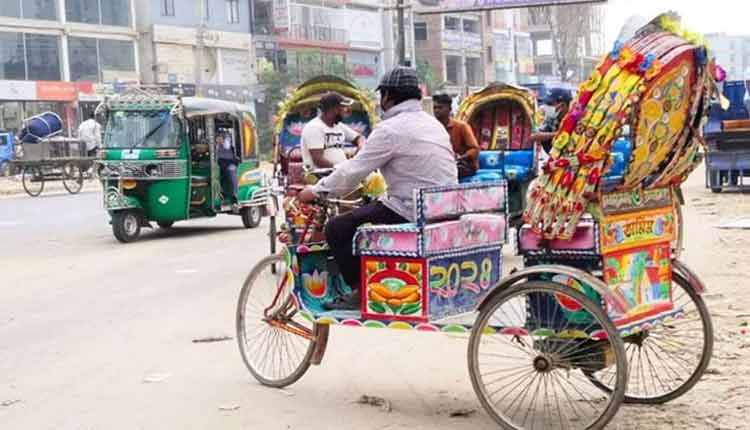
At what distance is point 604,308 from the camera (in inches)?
203

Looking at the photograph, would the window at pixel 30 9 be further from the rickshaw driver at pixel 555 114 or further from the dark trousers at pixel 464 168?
the dark trousers at pixel 464 168

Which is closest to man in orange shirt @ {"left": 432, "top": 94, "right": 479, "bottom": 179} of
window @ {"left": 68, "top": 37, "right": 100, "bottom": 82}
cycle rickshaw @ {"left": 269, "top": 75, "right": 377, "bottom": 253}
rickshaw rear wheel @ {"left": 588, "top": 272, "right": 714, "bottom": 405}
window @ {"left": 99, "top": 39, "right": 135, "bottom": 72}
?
cycle rickshaw @ {"left": 269, "top": 75, "right": 377, "bottom": 253}

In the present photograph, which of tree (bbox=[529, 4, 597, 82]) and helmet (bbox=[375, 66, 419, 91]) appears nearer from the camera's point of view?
helmet (bbox=[375, 66, 419, 91])

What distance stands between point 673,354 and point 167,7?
45.9 meters

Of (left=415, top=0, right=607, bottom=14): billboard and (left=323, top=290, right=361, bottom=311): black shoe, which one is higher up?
(left=415, top=0, right=607, bottom=14): billboard

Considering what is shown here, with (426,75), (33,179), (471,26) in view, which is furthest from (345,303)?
(471,26)

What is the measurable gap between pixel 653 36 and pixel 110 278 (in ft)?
27.2

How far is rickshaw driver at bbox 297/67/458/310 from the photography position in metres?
5.96

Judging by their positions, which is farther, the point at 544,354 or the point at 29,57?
the point at 29,57

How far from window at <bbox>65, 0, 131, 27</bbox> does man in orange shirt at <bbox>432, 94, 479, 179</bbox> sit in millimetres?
37279

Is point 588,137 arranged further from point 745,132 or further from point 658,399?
point 745,132

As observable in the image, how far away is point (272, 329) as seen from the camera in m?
6.93

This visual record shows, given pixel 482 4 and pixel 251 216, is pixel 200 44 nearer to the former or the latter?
pixel 482 4

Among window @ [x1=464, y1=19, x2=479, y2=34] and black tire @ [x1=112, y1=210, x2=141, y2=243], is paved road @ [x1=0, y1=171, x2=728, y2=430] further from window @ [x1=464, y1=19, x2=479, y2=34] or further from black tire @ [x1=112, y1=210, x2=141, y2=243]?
window @ [x1=464, y1=19, x2=479, y2=34]
